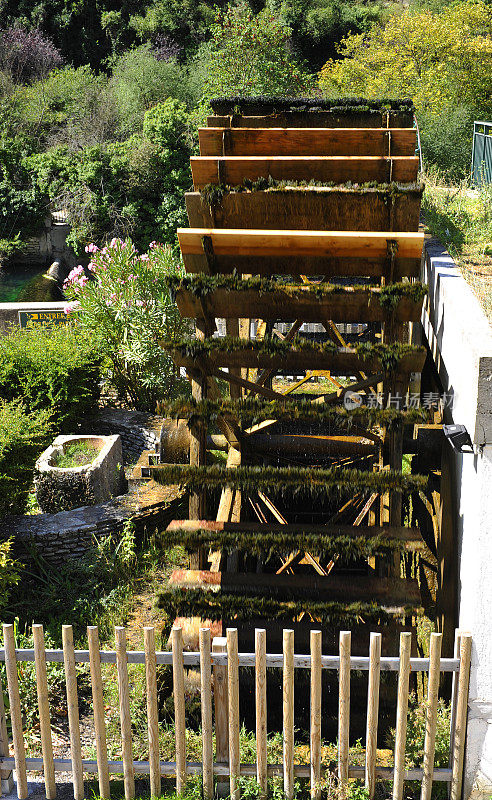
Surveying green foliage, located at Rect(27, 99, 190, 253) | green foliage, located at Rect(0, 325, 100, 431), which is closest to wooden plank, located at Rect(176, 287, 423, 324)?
green foliage, located at Rect(0, 325, 100, 431)

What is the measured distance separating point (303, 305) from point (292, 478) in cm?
121

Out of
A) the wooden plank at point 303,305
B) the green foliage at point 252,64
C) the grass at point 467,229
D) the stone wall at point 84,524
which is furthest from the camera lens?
the green foliage at point 252,64

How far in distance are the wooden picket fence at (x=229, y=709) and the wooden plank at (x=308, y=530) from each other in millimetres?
1110

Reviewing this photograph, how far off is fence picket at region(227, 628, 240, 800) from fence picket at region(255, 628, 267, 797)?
98 millimetres

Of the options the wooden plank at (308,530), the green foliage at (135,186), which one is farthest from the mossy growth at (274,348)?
the green foliage at (135,186)

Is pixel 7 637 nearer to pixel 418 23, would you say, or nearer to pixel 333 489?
pixel 333 489

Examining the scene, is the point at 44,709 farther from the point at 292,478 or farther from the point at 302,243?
the point at 302,243

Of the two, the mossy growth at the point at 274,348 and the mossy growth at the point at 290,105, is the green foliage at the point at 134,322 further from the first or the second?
the mossy growth at the point at 274,348

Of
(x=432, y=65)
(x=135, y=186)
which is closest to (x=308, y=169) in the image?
(x=135, y=186)

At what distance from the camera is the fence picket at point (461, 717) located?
11.3 feet

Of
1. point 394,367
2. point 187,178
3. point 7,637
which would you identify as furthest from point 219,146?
point 187,178

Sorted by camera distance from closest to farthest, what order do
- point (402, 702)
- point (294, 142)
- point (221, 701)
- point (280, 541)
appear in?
1. point (402, 702)
2. point (221, 701)
3. point (280, 541)
4. point (294, 142)

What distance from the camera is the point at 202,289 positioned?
5.06 m

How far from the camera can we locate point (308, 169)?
18.9ft
